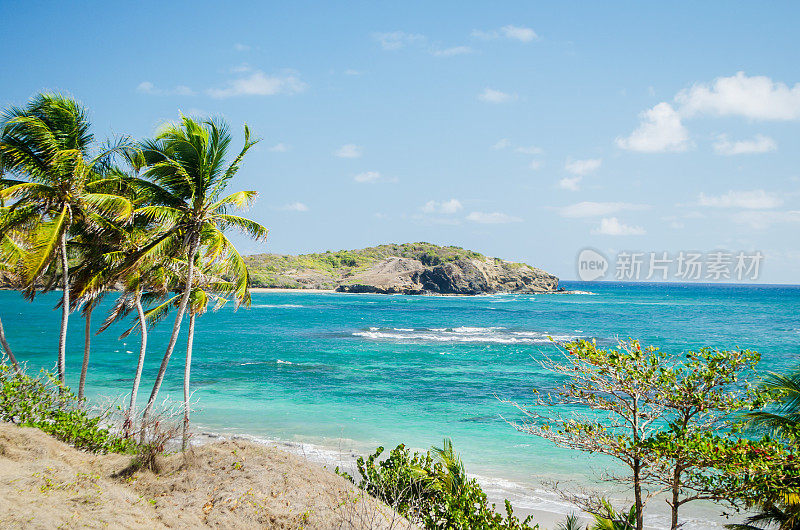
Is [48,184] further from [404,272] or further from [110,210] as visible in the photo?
[404,272]

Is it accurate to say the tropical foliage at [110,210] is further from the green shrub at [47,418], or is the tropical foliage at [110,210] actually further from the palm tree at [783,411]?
the palm tree at [783,411]

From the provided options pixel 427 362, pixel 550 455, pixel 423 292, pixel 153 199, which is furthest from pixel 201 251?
pixel 423 292

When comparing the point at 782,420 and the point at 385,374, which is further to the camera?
the point at 385,374

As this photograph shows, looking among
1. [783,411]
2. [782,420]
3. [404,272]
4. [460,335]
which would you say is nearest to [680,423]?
[782,420]

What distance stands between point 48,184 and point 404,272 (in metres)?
120

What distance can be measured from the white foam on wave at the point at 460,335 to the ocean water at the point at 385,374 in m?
0.18

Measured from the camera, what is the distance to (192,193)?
11.8 metres

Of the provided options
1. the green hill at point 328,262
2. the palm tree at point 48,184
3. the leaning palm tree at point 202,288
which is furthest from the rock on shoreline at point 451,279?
the palm tree at point 48,184

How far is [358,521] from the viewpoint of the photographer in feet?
22.8

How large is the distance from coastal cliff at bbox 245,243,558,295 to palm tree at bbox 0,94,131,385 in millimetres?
112620

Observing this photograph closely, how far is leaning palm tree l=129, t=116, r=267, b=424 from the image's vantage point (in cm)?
1156

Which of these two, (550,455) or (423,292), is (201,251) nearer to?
(550,455)

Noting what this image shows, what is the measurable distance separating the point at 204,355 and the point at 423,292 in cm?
9014

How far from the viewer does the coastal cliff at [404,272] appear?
125 metres
